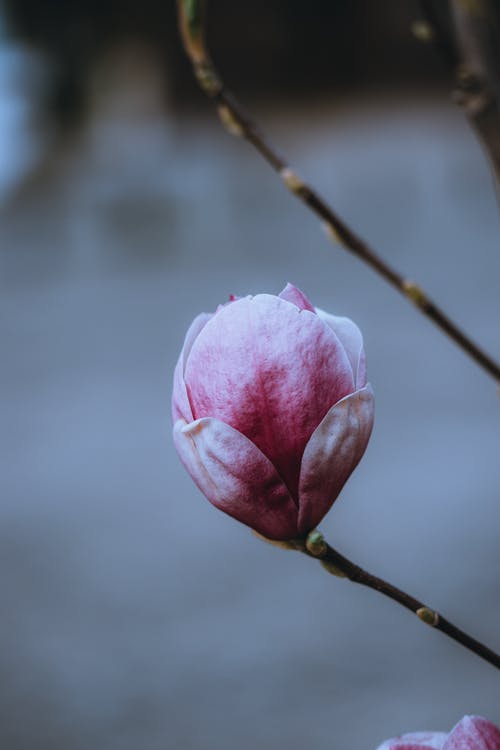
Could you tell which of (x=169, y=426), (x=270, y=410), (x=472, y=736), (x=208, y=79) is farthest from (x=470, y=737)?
(x=169, y=426)

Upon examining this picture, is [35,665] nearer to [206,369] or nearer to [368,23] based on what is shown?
[206,369]

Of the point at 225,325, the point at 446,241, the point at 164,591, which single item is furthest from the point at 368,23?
the point at 225,325

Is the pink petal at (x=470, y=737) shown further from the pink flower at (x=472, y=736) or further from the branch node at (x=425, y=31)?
the branch node at (x=425, y=31)

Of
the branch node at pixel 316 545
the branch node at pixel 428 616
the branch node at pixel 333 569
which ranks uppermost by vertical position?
the branch node at pixel 316 545

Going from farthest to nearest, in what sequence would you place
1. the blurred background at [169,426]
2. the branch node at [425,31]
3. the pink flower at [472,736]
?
the blurred background at [169,426], the branch node at [425,31], the pink flower at [472,736]

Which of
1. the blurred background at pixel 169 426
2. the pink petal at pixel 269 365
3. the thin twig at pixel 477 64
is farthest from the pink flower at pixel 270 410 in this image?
the blurred background at pixel 169 426

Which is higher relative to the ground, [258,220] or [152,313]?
[258,220]

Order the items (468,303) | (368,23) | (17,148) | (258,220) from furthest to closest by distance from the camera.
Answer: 1. (17,148)
2. (368,23)
3. (258,220)
4. (468,303)

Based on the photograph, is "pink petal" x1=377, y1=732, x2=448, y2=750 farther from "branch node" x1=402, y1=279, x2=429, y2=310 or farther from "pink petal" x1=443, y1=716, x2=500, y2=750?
"branch node" x1=402, y1=279, x2=429, y2=310
